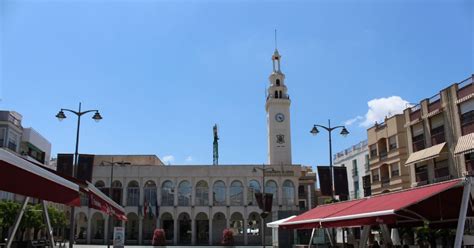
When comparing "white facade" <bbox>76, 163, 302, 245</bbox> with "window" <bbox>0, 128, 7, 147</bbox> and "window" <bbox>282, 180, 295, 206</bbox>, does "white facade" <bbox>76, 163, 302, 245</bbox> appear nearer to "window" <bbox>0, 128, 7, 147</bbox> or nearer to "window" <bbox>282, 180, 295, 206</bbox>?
"window" <bbox>282, 180, 295, 206</bbox>

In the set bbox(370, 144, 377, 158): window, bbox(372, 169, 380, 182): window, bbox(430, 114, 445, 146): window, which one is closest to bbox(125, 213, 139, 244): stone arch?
bbox(372, 169, 380, 182): window

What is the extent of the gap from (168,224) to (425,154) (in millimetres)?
41684

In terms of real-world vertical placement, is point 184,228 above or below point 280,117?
below

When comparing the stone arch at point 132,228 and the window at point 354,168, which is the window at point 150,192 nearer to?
the stone arch at point 132,228

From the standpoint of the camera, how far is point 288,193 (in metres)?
69.6

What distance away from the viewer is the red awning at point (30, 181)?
6.16 metres

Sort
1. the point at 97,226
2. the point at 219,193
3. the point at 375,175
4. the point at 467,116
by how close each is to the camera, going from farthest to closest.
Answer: the point at 97,226 → the point at 219,193 → the point at 375,175 → the point at 467,116

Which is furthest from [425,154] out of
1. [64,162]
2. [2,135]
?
[2,135]

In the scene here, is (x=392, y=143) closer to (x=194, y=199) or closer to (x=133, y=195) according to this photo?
(x=194, y=199)

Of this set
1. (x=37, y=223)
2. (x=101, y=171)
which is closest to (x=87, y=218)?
(x=101, y=171)

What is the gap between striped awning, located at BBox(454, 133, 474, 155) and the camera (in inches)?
Result: 1316

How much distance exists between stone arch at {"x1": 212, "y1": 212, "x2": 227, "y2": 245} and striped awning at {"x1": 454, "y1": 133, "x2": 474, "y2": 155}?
1598 inches

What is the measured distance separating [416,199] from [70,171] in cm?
2232

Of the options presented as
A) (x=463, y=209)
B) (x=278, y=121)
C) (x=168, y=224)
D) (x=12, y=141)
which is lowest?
(x=463, y=209)
